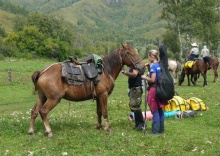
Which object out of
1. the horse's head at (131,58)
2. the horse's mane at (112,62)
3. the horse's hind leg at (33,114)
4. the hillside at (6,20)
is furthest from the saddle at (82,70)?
the hillside at (6,20)

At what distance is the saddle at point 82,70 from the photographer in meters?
9.62

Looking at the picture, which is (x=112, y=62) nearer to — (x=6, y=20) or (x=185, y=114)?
(x=185, y=114)

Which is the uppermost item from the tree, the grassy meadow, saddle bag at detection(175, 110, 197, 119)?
the tree

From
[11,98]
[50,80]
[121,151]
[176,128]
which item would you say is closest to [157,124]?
[176,128]

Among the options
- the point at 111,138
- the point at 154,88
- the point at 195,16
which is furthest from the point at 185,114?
the point at 195,16

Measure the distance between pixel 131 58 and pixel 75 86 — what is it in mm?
1970

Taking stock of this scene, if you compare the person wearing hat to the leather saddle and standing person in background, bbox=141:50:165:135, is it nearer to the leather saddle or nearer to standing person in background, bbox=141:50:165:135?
standing person in background, bbox=141:50:165:135

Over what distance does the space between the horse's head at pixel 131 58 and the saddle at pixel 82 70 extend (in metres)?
0.78

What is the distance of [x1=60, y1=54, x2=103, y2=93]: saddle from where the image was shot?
962cm

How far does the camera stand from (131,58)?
1010 centimetres

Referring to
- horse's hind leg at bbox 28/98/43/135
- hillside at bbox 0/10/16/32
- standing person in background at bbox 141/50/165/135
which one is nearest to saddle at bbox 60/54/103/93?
horse's hind leg at bbox 28/98/43/135

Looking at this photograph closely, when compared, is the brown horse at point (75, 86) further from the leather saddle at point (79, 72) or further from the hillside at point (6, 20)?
the hillside at point (6, 20)

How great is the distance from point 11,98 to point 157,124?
15.3 metres

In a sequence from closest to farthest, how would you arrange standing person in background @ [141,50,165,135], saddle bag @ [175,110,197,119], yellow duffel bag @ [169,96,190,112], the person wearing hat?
standing person in background @ [141,50,165,135], saddle bag @ [175,110,197,119], yellow duffel bag @ [169,96,190,112], the person wearing hat
